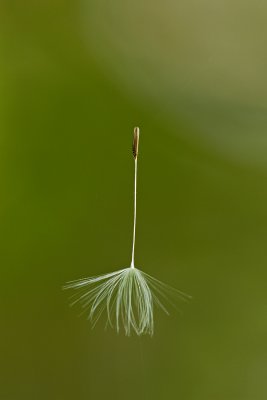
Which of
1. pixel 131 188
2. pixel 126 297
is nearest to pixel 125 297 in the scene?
pixel 126 297

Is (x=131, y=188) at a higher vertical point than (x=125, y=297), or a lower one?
higher

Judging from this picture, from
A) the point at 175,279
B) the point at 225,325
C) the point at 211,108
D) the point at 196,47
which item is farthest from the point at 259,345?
the point at 196,47

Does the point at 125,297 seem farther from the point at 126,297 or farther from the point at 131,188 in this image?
the point at 131,188

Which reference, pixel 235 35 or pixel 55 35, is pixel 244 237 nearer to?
pixel 235 35

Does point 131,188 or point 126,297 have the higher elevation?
point 131,188
